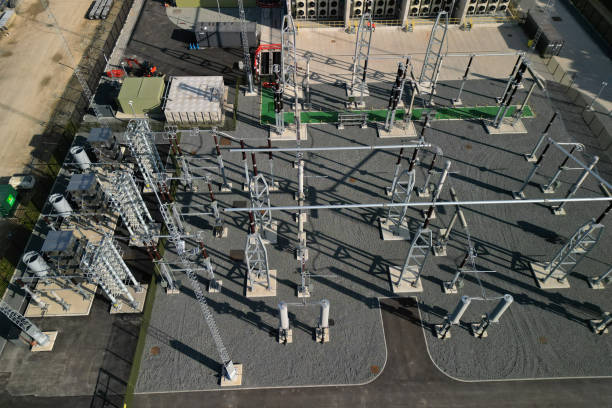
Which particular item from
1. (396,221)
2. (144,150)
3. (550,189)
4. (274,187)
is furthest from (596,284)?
(144,150)

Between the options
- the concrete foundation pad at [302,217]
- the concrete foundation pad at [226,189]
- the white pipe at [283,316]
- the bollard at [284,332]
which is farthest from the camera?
the concrete foundation pad at [226,189]

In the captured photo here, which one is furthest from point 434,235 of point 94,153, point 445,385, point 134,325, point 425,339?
point 94,153

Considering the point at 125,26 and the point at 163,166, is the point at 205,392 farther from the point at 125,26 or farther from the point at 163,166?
the point at 125,26

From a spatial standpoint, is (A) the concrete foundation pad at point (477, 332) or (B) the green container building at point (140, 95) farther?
(B) the green container building at point (140, 95)

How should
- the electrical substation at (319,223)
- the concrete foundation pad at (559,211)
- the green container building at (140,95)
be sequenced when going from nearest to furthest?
the electrical substation at (319,223)
the concrete foundation pad at (559,211)
the green container building at (140,95)

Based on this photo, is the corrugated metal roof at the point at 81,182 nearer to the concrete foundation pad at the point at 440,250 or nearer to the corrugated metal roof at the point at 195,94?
the corrugated metal roof at the point at 195,94

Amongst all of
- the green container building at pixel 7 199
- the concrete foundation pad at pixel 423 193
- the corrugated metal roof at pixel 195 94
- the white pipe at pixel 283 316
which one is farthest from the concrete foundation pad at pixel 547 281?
the green container building at pixel 7 199
